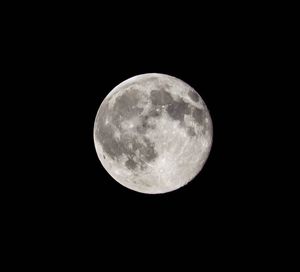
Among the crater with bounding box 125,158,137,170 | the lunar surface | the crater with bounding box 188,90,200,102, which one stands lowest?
the crater with bounding box 125,158,137,170

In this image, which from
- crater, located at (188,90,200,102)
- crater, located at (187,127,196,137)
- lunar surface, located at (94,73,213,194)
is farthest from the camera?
crater, located at (188,90,200,102)

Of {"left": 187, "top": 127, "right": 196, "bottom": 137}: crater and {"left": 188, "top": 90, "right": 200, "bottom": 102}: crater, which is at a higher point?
{"left": 188, "top": 90, "right": 200, "bottom": 102}: crater

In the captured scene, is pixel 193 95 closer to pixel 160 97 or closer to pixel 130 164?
pixel 160 97

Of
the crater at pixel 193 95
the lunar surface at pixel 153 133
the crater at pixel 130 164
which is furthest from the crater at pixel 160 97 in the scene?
the crater at pixel 130 164

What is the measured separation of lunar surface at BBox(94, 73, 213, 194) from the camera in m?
5.07

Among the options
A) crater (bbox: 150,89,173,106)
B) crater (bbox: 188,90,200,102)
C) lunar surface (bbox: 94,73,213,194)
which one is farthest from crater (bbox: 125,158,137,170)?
crater (bbox: 188,90,200,102)

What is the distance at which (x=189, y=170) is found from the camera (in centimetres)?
544

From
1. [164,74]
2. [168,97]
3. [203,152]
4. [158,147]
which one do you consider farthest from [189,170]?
[164,74]

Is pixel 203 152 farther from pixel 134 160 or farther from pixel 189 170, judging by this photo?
pixel 134 160

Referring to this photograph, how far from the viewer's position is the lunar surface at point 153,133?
16.6ft

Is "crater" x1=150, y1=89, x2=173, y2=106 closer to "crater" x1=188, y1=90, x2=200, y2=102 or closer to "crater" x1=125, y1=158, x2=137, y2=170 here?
"crater" x1=188, y1=90, x2=200, y2=102

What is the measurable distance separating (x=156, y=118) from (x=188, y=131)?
0.49 m

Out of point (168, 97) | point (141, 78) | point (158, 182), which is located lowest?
point (158, 182)

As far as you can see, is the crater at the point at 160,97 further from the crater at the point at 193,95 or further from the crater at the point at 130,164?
the crater at the point at 130,164
